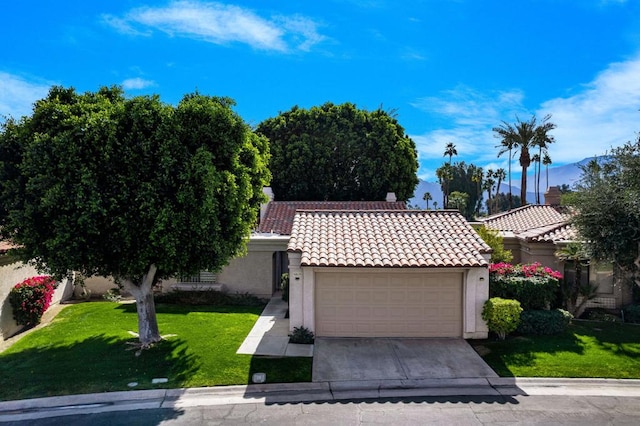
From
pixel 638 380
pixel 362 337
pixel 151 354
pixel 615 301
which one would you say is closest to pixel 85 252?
pixel 151 354

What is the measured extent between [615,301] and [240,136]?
16.3m

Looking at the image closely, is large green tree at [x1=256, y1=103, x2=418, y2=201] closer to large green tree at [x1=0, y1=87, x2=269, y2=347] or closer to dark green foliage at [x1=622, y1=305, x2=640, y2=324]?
dark green foliage at [x1=622, y1=305, x2=640, y2=324]

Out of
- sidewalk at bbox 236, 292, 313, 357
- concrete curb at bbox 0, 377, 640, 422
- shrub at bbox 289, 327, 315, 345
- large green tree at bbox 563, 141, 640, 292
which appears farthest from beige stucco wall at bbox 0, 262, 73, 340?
large green tree at bbox 563, 141, 640, 292

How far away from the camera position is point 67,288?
1922 centimetres

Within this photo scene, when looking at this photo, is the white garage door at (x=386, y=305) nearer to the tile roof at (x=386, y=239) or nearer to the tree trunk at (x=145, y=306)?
the tile roof at (x=386, y=239)

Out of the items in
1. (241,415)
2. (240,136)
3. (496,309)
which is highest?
(240,136)

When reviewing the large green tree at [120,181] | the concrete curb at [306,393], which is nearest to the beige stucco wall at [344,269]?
the large green tree at [120,181]

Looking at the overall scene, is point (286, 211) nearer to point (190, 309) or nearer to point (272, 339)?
point (190, 309)

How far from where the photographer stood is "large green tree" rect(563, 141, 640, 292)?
13461 mm

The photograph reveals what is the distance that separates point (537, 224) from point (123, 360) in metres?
20.4

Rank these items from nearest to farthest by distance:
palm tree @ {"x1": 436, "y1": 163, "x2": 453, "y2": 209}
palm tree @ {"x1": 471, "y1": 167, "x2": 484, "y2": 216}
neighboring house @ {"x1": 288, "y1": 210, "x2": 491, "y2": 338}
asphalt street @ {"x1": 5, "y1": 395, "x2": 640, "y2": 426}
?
asphalt street @ {"x1": 5, "y1": 395, "x2": 640, "y2": 426}
neighboring house @ {"x1": 288, "y1": 210, "x2": 491, "y2": 338}
palm tree @ {"x1": 436, "y1": 163, "x2": 453, "y2": 209}
palm tree @ {"x1": 471, "y1": 167, "x2": 484, "y2": 216}

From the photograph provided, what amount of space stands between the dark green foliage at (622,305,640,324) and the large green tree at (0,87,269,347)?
15249mm

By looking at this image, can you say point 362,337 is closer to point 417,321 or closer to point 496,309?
point 417,321

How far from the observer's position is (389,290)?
1388 centimetres
